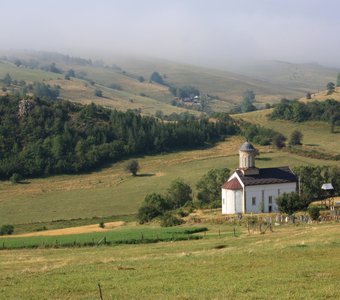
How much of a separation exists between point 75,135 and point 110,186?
26728 millimetres

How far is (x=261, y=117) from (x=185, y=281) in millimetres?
129107

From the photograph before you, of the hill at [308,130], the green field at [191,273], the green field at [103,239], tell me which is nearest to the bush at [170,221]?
the green field at [103,239]

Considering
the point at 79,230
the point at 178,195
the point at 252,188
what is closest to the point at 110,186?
the point at 178,195

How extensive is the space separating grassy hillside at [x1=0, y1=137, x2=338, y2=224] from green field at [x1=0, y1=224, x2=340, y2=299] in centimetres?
4387

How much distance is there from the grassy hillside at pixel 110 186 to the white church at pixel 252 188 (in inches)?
612

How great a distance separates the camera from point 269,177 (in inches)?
2879

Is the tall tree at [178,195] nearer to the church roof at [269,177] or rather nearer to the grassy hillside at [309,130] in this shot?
the church roof at [269,177]

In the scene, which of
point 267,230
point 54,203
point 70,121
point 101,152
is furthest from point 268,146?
point 267,230

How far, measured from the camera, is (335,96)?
171 m

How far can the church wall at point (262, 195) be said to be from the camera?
71.1 m

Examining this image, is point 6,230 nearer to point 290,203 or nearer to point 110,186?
point 290,203

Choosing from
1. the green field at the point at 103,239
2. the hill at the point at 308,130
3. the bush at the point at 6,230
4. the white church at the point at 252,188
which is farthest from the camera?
the hill at the point at 308,130

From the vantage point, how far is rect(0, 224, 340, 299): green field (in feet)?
74.2

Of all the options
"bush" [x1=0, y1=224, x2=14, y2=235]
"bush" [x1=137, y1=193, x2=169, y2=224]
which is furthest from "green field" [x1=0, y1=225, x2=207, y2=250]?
"bush" [x1=137, y1=193, x2=169, y2=224]
